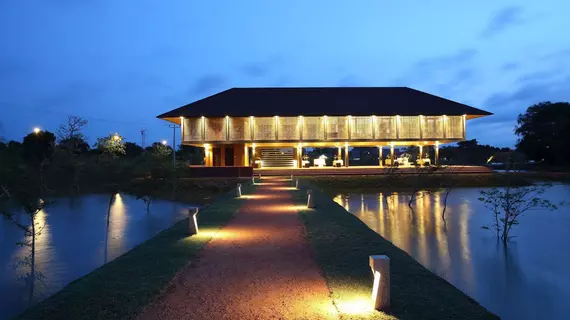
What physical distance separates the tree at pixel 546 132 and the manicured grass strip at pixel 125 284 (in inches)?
1872

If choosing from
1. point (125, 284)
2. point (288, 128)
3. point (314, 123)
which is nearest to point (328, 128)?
point (314, 123)

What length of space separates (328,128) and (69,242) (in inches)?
969

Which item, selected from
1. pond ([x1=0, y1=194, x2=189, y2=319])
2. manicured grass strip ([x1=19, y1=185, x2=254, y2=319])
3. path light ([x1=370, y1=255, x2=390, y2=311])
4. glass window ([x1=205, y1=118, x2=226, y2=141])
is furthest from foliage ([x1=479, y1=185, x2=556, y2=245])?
glass window ([x1=205, y1=118, x2=226, y2=141])

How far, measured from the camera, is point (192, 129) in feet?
114

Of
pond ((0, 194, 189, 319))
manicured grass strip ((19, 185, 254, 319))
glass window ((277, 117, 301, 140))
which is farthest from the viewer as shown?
glass window ((277, 117, 301, 140))

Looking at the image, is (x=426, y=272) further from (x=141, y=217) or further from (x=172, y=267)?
(x=141, y=217)

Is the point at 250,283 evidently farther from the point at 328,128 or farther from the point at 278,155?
the point at 278,155

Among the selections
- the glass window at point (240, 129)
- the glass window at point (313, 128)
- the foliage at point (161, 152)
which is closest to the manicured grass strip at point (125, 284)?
the glass window at point (240, 129)

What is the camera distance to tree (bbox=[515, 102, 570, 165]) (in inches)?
1838

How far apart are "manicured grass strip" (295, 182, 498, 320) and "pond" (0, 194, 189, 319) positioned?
16.8 ft

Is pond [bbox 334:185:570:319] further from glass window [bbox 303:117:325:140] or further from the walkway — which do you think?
glass window [bbox 303:117:325:140]

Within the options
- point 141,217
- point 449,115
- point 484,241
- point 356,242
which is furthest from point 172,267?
point 449,115

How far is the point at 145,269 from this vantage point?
22.6 ft

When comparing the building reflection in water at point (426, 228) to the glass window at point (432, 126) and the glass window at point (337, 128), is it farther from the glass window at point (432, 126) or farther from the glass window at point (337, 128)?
the glass window at point (432, 126)
